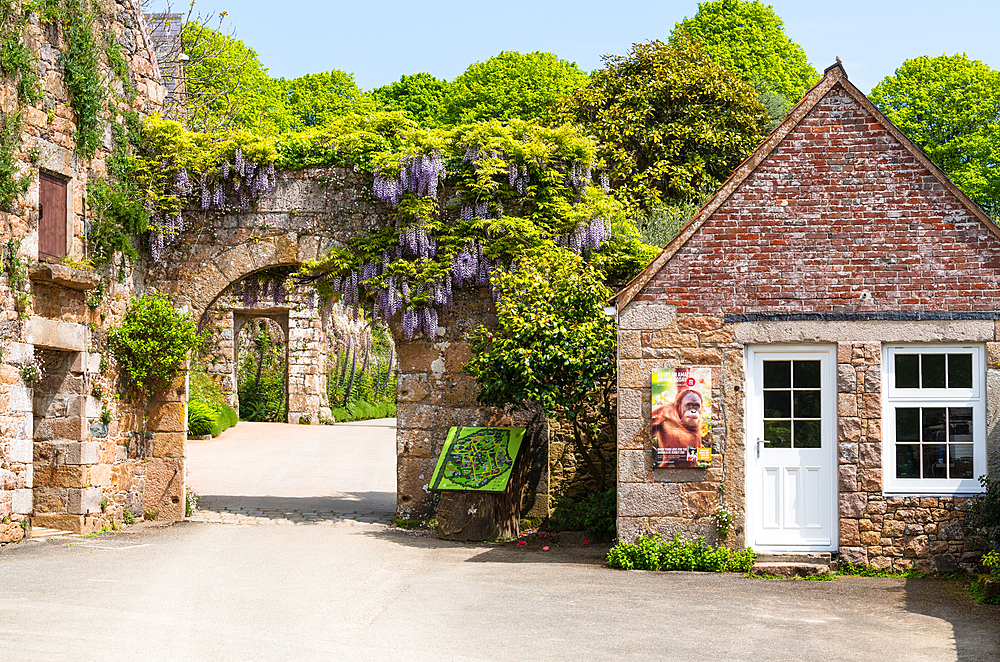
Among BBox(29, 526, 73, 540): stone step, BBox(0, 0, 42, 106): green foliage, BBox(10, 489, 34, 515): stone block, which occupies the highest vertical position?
BBox(0, 0, 42, 106): green foliage

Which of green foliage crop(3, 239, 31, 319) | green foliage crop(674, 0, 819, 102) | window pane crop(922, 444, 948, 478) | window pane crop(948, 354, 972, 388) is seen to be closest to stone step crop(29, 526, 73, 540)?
green foliage crop(3, 239, 31, 319)

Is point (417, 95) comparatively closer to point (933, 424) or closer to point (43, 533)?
point (43, 533)

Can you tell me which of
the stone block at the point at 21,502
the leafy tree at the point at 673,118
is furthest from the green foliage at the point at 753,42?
the stone block at the point at 21,502

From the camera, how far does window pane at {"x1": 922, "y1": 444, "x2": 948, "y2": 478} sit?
959 centimetres

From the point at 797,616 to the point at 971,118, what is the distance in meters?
22.9

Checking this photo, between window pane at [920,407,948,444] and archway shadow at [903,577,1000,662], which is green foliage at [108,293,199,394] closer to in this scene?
window pane at [920,407,948,444]

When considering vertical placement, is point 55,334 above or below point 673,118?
below

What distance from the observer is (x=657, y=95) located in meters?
21.0

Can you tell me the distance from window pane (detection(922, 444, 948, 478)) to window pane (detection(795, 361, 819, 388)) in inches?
42.3

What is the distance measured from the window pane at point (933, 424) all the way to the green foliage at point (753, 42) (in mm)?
19571

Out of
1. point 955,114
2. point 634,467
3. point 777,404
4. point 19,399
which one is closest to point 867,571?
point 777,404

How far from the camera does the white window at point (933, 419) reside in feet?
31.3

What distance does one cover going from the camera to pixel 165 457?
12453 mm

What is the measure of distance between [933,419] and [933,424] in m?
0.04
